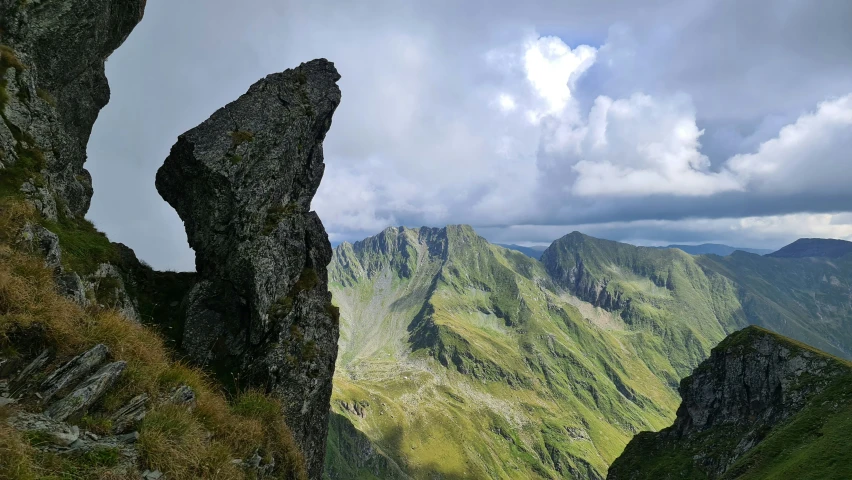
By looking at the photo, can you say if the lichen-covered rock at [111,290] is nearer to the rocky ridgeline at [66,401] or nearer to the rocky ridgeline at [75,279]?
the rocky ridgeline at [75,279]

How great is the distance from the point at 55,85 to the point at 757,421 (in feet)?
498

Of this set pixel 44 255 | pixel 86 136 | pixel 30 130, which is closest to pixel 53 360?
pixel 44 255

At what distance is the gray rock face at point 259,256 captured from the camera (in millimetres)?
24781

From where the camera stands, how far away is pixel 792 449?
79.3 meters

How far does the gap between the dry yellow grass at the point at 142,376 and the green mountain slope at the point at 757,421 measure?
89.5 meters

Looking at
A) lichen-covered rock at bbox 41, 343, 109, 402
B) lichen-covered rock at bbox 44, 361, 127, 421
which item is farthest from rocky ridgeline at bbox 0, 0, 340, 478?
lichen-covered rock at bbox 44, 361, 127, 421

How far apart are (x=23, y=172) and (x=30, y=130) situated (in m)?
4.11

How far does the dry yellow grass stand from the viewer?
10531 millimetres

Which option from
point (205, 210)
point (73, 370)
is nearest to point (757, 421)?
point (205, 210)

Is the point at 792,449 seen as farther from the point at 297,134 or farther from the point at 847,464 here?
the point at 297,134

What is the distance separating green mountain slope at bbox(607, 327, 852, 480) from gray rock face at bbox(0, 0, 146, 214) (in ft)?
331

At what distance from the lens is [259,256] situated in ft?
86.9

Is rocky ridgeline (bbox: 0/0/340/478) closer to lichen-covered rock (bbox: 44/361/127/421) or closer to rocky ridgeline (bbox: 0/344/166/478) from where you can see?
rocky ridgeline (bbox: 0/344/166/478)

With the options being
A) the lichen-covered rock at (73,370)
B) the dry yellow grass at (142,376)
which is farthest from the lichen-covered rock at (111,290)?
the lichen-covered rock at (73,370)
